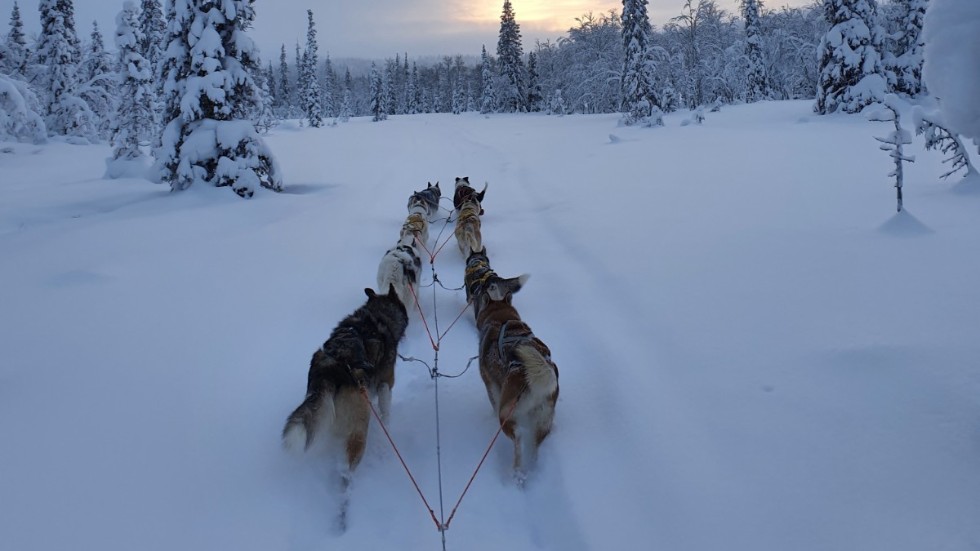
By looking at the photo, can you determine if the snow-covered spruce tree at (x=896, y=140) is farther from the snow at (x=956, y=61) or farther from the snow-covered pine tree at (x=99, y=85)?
the snow-covered pine tree at (x=99, y=85)

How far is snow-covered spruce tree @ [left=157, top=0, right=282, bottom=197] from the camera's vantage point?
1245cm

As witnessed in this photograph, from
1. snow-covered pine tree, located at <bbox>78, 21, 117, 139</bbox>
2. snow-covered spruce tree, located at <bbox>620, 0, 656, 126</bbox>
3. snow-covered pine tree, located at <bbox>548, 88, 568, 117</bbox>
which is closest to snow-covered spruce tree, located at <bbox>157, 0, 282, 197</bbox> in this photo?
snow-covered pine tree, located at <bbox>78, 21, 117, 139</bbox>

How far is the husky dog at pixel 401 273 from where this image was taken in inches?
217

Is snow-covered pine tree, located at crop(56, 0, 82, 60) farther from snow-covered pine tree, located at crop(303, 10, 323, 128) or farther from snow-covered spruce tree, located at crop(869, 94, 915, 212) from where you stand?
snow-covered spruce tree, located at crop(869, 94, 915, 212)

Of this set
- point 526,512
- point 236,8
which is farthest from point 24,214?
point 526,512

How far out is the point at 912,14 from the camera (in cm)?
2162

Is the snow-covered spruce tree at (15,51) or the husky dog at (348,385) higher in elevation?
the snow-covered spruce tree at (15,51)

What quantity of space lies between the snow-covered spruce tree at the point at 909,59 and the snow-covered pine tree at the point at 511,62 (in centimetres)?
3946

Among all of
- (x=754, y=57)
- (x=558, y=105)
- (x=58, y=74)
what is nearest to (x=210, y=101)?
(x=58, y=74)

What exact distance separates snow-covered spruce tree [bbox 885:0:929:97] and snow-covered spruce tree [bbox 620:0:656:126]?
33.8 ft

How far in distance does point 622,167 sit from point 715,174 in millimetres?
3086

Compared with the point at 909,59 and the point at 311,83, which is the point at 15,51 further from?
the point at 909,59

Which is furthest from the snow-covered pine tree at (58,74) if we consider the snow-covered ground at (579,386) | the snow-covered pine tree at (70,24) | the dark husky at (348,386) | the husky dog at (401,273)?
the dark husky at (348,386)

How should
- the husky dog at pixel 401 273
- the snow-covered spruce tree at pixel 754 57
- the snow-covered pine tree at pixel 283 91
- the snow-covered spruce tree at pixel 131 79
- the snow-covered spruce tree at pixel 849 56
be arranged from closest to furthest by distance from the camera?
the husky dog at pixel 401 273 → the snow-covered spruce tree at pixel 849 56 → the snow-covered spruce tree at pixel 131 79 → the snow-covered spruce tree at pixel 754 57 → the snow-covered pine tree at pixel 283 91
